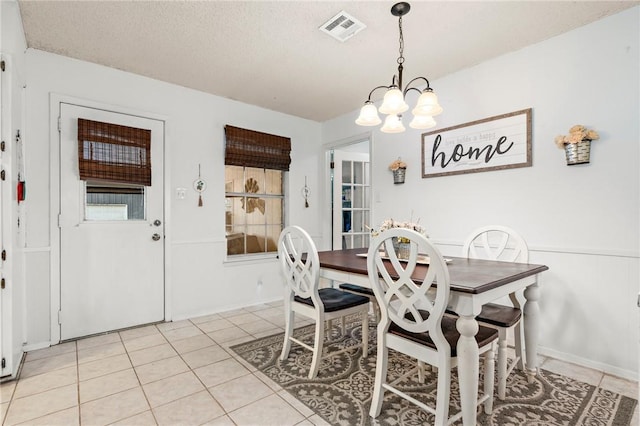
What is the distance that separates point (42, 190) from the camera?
265cm

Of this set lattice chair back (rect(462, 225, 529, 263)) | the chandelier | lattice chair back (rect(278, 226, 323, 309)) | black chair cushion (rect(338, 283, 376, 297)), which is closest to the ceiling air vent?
the chandelier

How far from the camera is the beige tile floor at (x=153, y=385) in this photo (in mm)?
1726

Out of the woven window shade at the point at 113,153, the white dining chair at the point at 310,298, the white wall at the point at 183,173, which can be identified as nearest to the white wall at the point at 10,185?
the white wall at the point at 183,173

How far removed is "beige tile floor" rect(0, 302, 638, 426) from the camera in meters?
1.73

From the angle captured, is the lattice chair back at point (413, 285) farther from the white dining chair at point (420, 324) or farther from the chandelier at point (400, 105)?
the chandelier at point (400, 105)

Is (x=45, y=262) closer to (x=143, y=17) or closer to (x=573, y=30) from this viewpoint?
(x=143, y=17)

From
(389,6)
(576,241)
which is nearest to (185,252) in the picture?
(389,6)

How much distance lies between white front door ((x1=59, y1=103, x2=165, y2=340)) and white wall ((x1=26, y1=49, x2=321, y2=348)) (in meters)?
0.09

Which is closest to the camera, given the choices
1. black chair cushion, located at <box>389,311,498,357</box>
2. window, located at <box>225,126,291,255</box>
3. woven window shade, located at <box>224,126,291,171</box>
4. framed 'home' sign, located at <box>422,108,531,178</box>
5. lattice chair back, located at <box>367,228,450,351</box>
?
lattice chair back, located at <box>367,228,450,351</box>

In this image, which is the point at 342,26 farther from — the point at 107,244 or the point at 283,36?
the point at 107,244

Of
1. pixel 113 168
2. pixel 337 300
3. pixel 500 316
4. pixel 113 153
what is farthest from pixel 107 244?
pixel 500 316

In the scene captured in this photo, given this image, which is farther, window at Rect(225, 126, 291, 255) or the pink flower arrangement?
window at Rect(225, 126, 291, 255)

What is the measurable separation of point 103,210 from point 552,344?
12.8 ft

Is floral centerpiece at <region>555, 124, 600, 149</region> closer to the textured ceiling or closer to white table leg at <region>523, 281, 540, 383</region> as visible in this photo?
the textured ceiling
